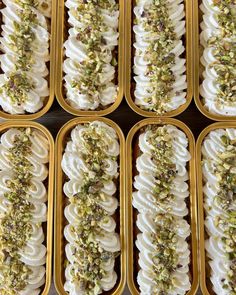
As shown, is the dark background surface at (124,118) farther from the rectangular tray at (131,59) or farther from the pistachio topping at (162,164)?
the pistachio topping at (162,164)

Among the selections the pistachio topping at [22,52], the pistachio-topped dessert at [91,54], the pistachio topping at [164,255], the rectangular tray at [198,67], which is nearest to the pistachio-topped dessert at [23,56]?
the pistachio topping at [22,52]

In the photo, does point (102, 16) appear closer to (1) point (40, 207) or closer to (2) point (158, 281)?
(1) point (40, 207)

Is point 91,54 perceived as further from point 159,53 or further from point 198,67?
point 198,67

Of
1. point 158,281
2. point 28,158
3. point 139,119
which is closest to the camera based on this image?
point 158,281

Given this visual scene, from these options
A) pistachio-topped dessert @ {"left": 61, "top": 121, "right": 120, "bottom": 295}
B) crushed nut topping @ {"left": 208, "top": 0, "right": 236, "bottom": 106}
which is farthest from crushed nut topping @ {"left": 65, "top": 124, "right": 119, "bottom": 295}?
crushed nut topping @ {"left": 208, "top": 0, "right": 236, "bottom": 106}

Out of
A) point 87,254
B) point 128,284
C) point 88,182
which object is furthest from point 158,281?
point 88,182

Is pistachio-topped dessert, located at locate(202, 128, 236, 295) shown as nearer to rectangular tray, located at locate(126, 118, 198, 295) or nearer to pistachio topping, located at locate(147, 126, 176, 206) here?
rectangular tray, located at locate(126, 118, 198, 295)

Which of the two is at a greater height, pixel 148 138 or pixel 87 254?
pixel 148 138
